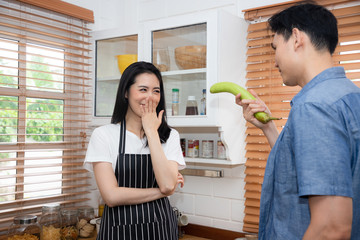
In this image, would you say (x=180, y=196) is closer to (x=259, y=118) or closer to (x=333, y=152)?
(x=259, y=118)

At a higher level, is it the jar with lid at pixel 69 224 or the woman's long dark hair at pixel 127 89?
the woman's long dark hair at pixel 127 89

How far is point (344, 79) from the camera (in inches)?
37.0

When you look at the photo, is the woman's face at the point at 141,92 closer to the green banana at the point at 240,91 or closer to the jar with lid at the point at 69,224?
the green banana at the point at 240,91

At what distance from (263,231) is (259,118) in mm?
471

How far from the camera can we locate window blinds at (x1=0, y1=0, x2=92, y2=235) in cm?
212

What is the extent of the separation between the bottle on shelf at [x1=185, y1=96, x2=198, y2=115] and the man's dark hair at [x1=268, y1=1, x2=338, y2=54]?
1.07 metres

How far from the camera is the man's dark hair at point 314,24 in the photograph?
945 mm

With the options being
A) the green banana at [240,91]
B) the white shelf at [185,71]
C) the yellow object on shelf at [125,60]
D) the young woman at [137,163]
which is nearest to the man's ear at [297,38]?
the green banana at [240,91]

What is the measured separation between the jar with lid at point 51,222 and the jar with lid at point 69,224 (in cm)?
4

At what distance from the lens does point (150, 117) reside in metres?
1.61

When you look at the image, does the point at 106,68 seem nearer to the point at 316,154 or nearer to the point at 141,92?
the point at 141,92

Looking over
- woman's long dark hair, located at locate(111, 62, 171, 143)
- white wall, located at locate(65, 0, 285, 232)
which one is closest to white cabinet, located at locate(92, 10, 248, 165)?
white wall, located at locate(65, 0, 285, 232)

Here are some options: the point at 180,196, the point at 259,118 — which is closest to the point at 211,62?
the point at 259,118

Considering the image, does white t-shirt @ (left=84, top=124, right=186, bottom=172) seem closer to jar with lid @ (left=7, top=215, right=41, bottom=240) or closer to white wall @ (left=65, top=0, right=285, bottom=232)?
jar with lid @ (left=7, top=215, right=41, bottom=240)
